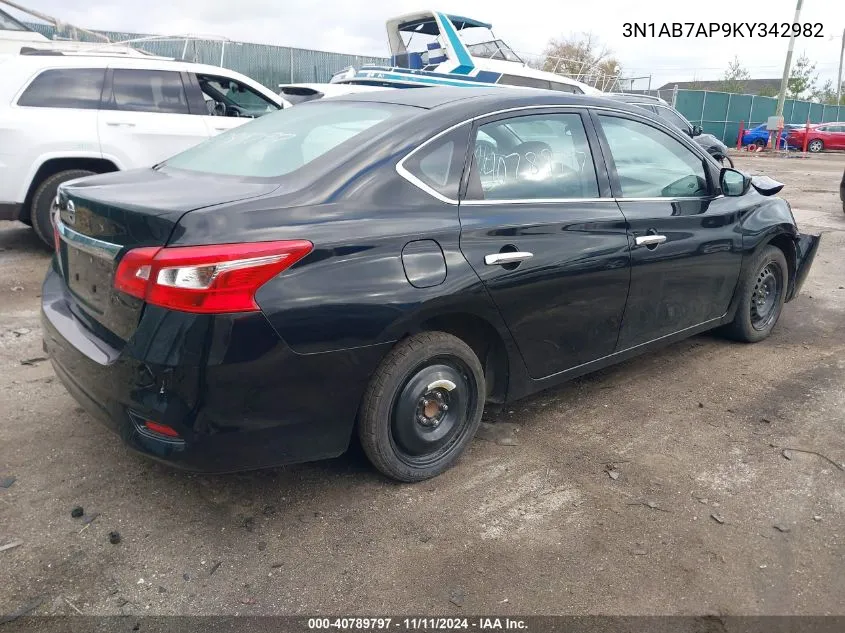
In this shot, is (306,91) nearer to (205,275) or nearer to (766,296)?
(766,296)

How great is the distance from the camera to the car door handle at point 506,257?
120 inches

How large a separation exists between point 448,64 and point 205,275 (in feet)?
48.1

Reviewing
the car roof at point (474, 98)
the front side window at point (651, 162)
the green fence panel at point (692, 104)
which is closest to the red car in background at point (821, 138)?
the green fence panel at point (692, 104)

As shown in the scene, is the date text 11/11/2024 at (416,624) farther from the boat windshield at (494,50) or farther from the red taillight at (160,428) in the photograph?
the boat windshield at (494,50)

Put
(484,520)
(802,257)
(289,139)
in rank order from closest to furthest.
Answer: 1. (484,520)
2. (289,139)
3. (802,257)

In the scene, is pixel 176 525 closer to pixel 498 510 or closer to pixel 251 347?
pixel 251 347

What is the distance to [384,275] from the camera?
2.73 meters

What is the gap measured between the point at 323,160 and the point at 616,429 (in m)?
2.04

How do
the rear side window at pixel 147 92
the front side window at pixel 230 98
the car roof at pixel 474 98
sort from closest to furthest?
the car roof at pixel 474 98 → the rear side window at pixel 147 92 → the front side window at pixel 230 98

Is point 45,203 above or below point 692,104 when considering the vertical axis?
below

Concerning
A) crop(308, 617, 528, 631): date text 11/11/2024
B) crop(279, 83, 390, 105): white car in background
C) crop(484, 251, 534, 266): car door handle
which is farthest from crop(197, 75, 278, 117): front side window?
crop(308, 617, 528, 631): date text 11/11/2024

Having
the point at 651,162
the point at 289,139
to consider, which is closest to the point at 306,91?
the point at 651,162

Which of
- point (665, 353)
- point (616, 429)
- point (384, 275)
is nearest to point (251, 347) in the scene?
point (384, 275)

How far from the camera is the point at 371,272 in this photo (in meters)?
2.70
